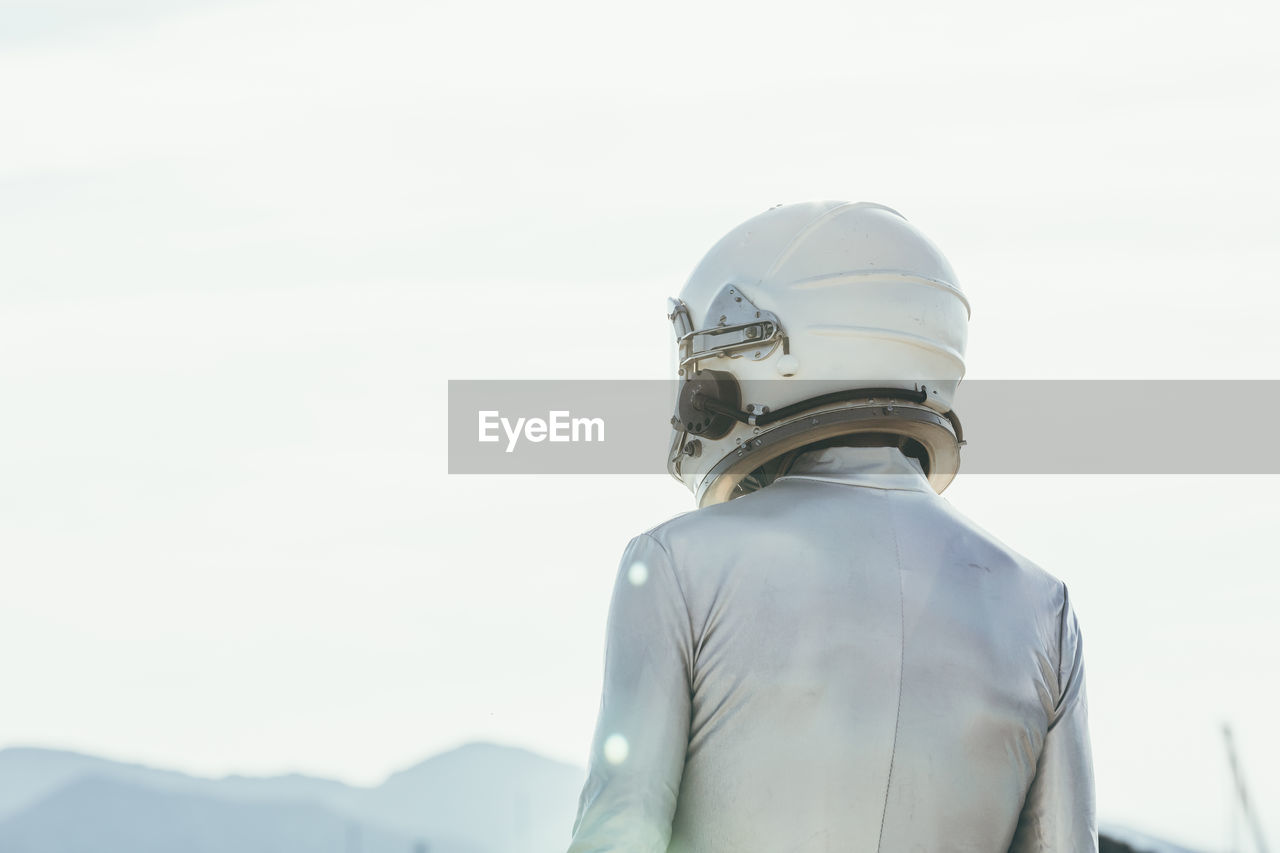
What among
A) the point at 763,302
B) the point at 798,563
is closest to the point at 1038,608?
the point at 798,563

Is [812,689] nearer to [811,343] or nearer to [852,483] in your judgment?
[852,483]

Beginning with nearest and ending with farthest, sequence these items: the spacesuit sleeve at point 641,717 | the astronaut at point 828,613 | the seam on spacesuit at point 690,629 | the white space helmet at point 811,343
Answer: the spacesuit sleeve at point 641,717, the astronaut at point 828,613, the seam on spacesuit at point 690,629, the white space helmet at point 811,343

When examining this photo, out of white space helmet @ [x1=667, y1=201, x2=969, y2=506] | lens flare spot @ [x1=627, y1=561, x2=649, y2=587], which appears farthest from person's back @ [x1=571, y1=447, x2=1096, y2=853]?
white space helmet @ [x1=667, y1=201, x2=969, y2=506]

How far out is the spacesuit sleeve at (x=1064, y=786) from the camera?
7.34 meters

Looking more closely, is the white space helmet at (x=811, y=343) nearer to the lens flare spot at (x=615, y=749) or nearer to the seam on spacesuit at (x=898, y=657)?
the seam on spacesuit at (x=898, y=657)

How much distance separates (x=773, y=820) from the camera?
22.2 feet

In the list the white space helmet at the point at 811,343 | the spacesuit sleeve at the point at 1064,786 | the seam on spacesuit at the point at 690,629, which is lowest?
the spacesuit sleeve at the point at 1064,786

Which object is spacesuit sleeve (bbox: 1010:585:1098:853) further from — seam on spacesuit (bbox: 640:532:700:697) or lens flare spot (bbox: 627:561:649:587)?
lens flare spot (bbox: 627:561:649:587)

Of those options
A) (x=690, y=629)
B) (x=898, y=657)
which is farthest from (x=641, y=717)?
(x=898, y=657)

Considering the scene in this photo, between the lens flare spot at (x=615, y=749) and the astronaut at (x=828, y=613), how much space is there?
1 cm

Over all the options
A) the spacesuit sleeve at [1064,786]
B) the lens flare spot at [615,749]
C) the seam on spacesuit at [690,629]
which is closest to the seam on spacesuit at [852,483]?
the seam on spacesuit at [690,629]

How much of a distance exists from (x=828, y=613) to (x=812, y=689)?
0.99ft

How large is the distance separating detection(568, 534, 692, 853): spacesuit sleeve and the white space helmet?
0.86 m

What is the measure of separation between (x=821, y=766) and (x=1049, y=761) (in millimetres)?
1127
